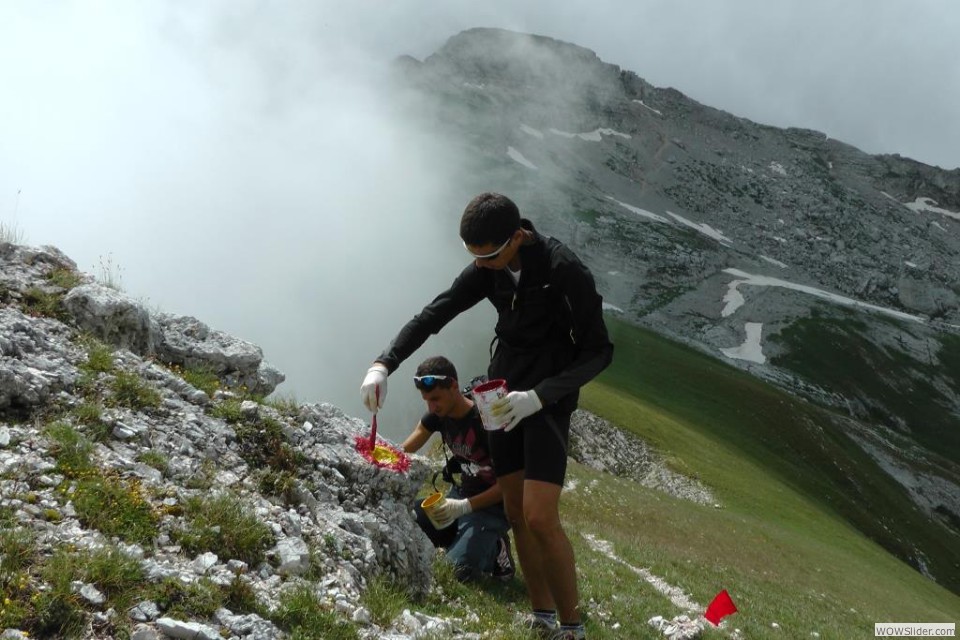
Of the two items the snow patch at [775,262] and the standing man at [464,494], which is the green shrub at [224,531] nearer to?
the standing man at [464,494]

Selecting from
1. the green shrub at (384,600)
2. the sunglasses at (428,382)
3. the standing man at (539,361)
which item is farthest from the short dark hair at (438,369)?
the green shrub at (384,600)

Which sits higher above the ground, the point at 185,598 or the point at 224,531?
the point at 224,531

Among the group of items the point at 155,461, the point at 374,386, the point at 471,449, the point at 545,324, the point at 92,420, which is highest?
the point at 545,324

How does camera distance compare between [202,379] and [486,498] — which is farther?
[486,498]

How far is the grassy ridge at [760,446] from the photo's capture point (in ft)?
181

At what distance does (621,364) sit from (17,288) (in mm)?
76379

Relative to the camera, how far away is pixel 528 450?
26.3 ft

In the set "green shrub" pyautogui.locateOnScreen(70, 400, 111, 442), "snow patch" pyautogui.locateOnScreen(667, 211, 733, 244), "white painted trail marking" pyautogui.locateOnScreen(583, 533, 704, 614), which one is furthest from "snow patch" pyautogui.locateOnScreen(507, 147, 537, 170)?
"green shrub" pyautogui.locateOnScreen(70, 400, 111, 442)

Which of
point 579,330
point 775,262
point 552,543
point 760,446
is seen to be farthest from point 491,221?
point 775,262

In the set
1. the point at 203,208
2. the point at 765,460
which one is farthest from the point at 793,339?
the point at 203,208

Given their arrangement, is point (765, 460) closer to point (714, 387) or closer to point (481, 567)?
point (714, 387)

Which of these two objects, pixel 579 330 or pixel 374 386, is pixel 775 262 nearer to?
pixel 579 330

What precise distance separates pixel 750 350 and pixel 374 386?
137952 millimetres

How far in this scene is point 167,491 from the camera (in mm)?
7508
